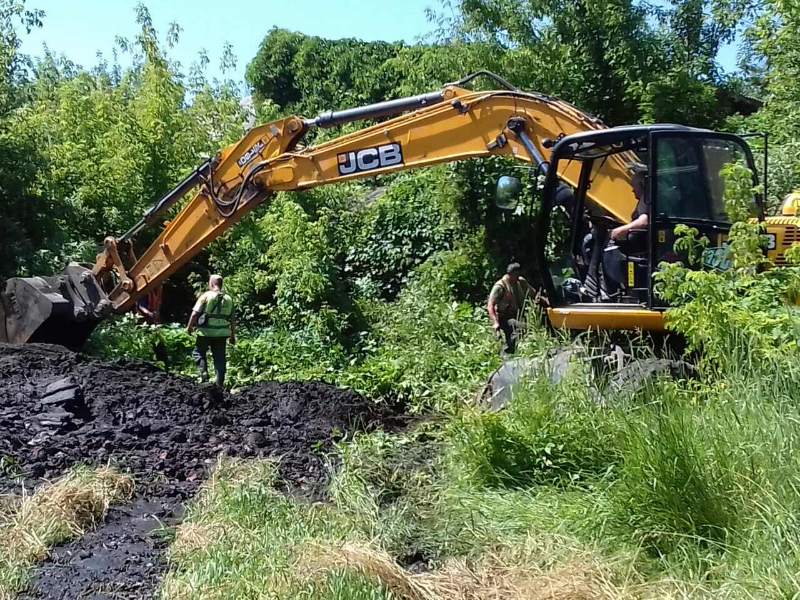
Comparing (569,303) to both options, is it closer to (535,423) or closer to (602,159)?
(602,159)

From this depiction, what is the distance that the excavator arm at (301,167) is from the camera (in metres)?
8.88

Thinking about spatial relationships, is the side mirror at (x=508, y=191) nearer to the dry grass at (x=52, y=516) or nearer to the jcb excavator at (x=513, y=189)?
the jcb excavator at (x=513, y=189)

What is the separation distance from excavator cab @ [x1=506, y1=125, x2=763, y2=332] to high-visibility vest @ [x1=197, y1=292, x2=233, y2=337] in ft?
14.1

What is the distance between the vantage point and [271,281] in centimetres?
1543

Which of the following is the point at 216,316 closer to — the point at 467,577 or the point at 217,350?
the point at 217,350

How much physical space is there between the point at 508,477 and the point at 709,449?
60.5 inches

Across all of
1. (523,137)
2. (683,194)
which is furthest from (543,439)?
(523,137)

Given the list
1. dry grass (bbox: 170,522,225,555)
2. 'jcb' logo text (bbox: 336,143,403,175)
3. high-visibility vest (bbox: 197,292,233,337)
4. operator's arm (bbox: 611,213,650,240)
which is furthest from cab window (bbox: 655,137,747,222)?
high-visibility vest (bbox: 197,292,233,337)

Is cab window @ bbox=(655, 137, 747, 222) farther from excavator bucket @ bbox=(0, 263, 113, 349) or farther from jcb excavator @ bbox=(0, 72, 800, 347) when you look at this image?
excavator bucket @ bbox=(0, 263, 113, 349)

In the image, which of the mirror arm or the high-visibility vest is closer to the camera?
the mirror arm

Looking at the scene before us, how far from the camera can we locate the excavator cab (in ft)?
22.9

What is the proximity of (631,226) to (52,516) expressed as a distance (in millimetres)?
4755

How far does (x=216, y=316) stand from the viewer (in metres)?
10.8

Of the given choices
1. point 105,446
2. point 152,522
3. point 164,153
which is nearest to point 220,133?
point 164,153
